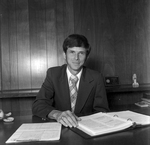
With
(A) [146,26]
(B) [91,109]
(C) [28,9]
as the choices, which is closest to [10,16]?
(C) [28,9]

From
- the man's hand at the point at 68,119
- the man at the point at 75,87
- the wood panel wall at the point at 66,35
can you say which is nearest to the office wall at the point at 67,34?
the wood panel wall at the point at 66,35

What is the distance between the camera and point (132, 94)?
267 centimetres

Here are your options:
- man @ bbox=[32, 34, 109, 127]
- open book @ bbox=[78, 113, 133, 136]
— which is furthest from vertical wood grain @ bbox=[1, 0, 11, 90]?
open book @ bbox=[78, 113, 133, 136]

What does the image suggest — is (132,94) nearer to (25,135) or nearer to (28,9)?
(28,9)

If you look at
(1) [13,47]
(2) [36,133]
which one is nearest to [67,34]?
(1) [13,47]

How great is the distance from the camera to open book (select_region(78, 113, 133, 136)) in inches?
34.2

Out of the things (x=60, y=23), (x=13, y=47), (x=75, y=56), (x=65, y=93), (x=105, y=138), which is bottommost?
(x=105, y=138)

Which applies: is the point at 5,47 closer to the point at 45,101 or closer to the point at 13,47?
the point at 13,47

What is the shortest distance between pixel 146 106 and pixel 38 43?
65.8 inches

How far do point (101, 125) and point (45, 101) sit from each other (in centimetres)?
66

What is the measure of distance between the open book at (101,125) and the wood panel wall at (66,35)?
163 centimetres

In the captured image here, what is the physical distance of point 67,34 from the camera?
8.52 ft

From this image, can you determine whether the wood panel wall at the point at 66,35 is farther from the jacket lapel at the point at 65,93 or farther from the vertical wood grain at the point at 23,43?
the jacket lapel at the point at 65,93

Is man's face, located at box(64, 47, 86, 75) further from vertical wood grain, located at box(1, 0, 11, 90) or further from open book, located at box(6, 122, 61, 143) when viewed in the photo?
vertical wood grain, located at box(1, 0, 11, 90)
